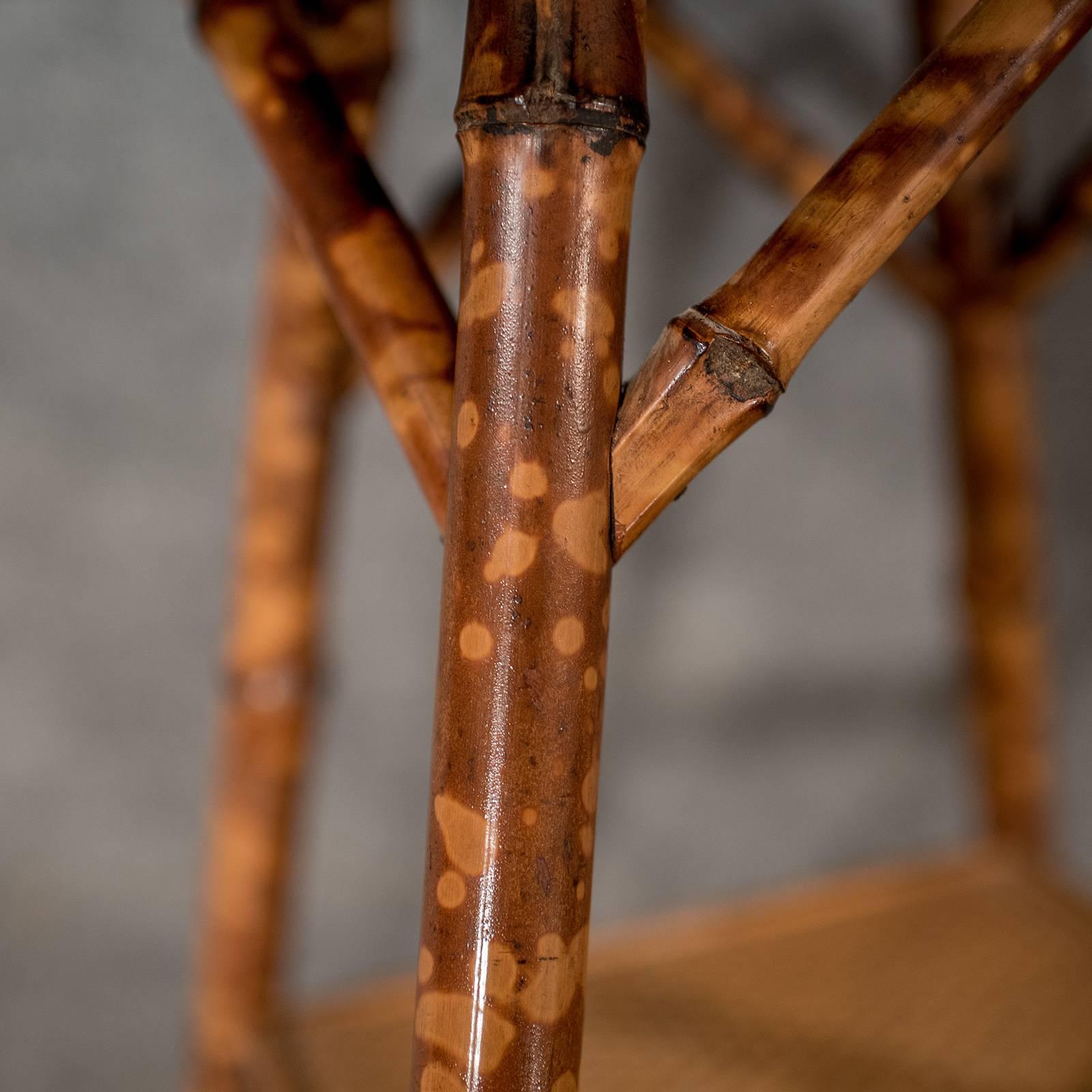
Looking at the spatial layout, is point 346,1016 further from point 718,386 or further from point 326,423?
point 718,386

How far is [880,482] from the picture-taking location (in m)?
1.33

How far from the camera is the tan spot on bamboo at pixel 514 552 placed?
1.28 ft

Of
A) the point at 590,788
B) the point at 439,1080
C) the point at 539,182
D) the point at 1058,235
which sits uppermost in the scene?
the point at 1058,235

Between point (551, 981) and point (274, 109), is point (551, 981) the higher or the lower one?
the lower one

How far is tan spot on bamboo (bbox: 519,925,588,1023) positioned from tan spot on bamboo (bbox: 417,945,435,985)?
4 cm

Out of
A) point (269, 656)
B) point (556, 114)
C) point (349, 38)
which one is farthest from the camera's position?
point (269, 656)

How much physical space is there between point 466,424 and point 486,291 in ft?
0.15

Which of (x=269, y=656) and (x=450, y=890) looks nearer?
(x=450, y=890)

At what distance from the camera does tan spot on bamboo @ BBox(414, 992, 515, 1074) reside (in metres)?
0.40

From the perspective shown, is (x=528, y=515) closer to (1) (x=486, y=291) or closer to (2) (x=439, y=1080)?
(1) (x=486, y=291)

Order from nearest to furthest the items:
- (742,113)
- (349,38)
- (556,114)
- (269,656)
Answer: (556,114) < (349,38) < (269,656) < (742,113)

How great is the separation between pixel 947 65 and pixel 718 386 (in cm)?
15

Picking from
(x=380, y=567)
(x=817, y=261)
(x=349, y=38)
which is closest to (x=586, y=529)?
(x=817, y=261)

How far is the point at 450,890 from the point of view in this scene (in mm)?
402
